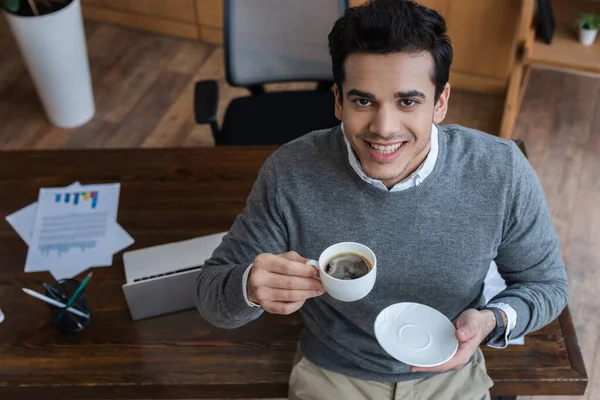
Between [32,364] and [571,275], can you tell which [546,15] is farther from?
[32,364]

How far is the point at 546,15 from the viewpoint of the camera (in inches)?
116

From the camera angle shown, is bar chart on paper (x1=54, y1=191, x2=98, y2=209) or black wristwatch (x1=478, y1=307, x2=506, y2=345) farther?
bar chart on paper (x1=54, y1=191, x2=98, y2=209)

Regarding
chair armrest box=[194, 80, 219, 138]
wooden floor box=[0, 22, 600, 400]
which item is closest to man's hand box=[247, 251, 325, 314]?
chair armrest box=[194, 80, 219, 138]

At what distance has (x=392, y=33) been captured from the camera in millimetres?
1395

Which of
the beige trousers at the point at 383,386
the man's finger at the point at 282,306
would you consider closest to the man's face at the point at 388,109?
the man's finger at the point at 282,306

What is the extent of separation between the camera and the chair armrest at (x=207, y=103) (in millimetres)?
2457

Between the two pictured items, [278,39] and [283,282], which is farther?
[278,39]

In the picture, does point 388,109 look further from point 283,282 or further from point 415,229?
point 283,282

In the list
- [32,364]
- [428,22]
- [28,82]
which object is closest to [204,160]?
[32,364]

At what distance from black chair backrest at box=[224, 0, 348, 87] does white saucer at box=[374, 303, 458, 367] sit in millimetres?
1313

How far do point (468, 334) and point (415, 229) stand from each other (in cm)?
25

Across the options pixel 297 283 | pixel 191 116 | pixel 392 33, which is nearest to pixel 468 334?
pixel 297 283

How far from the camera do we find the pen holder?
1.70m

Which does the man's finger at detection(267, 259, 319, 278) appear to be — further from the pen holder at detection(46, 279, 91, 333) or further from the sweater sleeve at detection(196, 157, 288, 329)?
the pen holder at detection(46, 279, 91, 333)
